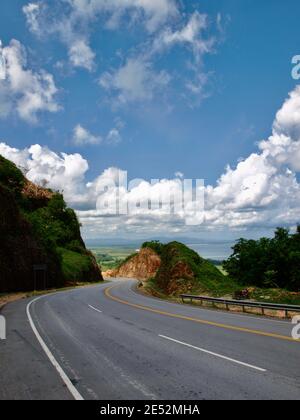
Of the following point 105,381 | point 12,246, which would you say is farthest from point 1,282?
point 105,381

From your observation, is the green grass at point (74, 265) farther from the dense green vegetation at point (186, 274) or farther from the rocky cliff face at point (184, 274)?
the dense green vegetation at point (186, 274)

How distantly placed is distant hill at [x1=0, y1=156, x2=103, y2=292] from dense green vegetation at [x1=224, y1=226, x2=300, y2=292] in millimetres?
27000

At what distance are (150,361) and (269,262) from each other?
49102 millimetres

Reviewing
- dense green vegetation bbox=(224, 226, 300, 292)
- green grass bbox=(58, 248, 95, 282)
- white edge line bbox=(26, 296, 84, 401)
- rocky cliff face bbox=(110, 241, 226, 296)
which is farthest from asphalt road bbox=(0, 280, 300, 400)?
green grass bbox=(58, 248, 95, 282)

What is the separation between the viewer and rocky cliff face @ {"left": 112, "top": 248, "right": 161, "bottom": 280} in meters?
110

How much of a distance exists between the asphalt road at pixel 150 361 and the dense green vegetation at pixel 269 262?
38.2 m

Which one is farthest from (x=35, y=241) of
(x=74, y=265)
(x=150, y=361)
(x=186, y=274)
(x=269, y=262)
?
(x=150, y=361)

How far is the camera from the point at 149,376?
755 cm

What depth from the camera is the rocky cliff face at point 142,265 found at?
360 feet

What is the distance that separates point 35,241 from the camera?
158ft

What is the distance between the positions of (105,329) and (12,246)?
30948mm

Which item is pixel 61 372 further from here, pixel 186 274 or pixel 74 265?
pixel 74 265

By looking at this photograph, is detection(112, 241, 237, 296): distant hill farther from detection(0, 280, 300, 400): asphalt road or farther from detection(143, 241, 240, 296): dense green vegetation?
detection(0, 280, 300, 400): asphalt road
